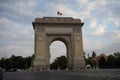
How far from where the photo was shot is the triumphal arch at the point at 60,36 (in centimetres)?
5616

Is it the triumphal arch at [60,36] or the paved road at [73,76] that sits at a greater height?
the triumphal arch at [60,36]

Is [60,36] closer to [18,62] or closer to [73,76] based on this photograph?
[73,76]

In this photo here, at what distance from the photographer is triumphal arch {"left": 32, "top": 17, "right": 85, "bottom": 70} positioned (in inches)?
2211

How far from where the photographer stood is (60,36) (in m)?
57.0

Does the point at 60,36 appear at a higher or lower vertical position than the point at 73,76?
higher

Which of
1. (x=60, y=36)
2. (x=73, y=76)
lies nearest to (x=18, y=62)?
(x=60, y=36)

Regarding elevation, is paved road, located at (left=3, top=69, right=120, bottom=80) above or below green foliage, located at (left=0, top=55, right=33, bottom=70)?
below

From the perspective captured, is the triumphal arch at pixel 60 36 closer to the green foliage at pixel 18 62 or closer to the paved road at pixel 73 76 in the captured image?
the paved road at pixel 73 76

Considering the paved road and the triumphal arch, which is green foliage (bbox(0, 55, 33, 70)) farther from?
the paved road

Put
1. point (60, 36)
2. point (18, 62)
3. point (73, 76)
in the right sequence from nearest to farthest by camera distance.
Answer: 1. point (73, 76)
2. point (60, 36)
3. point (18, 62)

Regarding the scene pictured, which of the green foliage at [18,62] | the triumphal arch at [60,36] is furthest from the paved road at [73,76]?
the green foliage at [18,62]

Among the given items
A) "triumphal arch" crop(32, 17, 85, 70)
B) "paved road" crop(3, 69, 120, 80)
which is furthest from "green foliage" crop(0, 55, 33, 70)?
"paved road" crop(3, 69, 120, 80)

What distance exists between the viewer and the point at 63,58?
112m

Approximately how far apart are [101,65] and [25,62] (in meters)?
37.3
